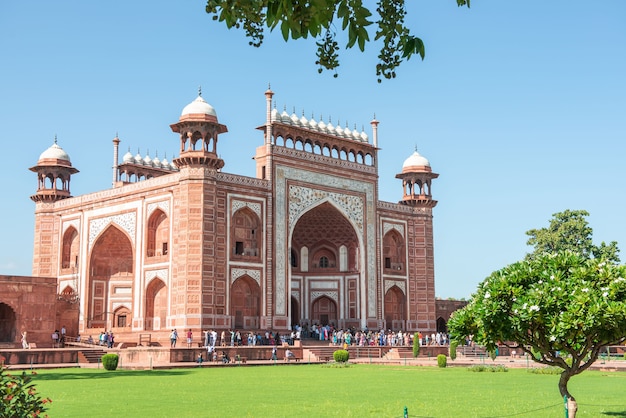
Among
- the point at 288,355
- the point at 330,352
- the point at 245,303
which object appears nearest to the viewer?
the point at 288,355

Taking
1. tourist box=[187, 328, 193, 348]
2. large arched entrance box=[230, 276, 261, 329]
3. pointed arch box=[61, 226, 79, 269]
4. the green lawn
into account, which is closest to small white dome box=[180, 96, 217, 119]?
large arched entrance box=[230, 276, 261, 329]

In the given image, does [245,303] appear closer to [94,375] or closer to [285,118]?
[285,118]

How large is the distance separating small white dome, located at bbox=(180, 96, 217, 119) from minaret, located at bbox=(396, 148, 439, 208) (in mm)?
12791

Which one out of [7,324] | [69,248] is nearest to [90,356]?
[7,324]

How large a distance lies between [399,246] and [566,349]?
3083 cm

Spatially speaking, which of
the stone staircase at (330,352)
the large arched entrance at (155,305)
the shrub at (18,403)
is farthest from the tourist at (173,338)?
the shrub at (18,403)

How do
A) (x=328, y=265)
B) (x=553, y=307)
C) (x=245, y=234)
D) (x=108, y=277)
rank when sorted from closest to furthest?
(x=553, y=307), (x=245, y=234), (x=108, y=277), (x=328, y=265)

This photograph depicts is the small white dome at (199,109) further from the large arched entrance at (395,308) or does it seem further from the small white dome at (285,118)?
the large arched entrance at (395,308)

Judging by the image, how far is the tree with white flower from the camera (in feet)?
27.4

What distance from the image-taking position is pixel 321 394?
14.1 metres

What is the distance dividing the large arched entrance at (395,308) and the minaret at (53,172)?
16551 millimetres

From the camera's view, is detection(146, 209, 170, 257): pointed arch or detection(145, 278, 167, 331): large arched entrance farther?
detection(146, 209, 170, 257): pointed arch

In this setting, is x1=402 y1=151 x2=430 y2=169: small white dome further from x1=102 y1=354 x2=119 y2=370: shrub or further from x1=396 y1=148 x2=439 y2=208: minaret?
x1=102 y1=354 x2=119 y2=370: shrub

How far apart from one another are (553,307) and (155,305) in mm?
25845
